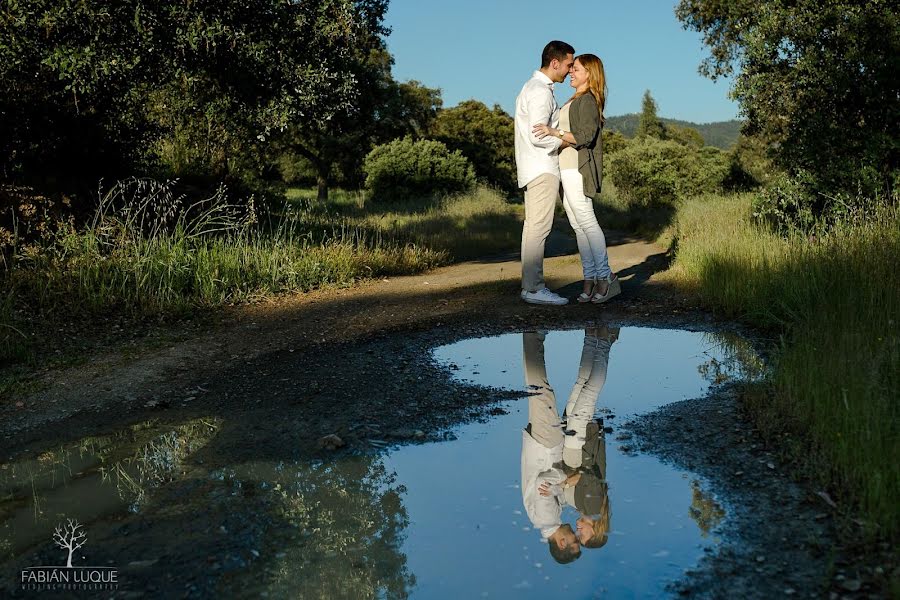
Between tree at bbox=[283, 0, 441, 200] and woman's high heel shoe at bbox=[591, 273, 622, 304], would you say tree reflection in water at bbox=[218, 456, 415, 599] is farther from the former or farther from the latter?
tree at bbox=[283, 0, 441, 200]

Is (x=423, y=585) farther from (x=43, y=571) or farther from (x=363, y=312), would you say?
(x=363, y=312)

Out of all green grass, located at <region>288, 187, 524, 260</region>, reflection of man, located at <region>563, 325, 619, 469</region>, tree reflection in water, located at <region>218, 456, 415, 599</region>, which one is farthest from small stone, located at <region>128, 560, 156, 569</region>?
green grass, located at <region>288, 187, 524, 260</region>

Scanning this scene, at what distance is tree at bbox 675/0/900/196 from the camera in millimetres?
10070

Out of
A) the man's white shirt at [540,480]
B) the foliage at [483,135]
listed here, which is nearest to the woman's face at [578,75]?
the man's white shirt at [540,480]

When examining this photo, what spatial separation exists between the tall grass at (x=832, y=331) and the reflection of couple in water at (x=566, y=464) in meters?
0.92

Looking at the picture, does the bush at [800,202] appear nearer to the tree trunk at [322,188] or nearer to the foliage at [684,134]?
the tree trunk at [322,188]

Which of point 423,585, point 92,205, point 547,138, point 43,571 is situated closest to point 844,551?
point 423,585

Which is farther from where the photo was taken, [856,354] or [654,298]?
[654,298]

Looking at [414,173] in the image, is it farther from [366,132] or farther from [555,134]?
[555,134]

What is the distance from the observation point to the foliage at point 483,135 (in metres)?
50.3

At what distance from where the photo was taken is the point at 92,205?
35.5 feet

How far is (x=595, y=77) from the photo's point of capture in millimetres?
7922

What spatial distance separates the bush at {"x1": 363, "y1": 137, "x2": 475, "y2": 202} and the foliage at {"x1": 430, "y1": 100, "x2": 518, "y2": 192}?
20016 millimetres

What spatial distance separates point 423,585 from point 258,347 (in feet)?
14.2
